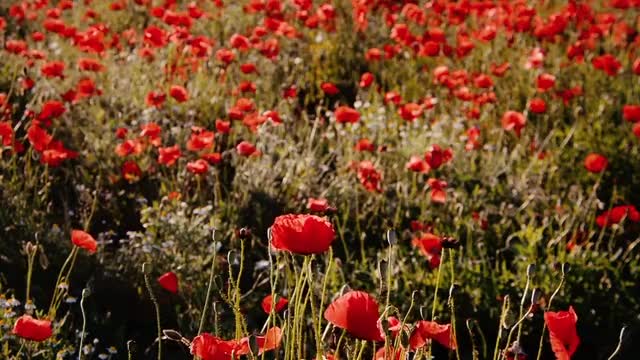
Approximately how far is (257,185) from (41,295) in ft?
3.43

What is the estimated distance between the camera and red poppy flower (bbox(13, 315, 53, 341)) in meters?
1.80

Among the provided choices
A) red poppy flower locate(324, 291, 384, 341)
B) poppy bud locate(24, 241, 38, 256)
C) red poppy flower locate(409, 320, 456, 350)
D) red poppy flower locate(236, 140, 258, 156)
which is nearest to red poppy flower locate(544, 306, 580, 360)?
red poppy flower locate(409, 320, 456, 350)

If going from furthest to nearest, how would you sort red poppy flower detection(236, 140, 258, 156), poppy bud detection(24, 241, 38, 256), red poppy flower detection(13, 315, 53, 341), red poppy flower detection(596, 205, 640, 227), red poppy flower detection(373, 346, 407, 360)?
1. red poppy flower detection(596, 205, 640, 227)
2. red poppy flower detection(236, 140, 258, 156)
3. poppy bud detection(24, 241, 38, 256)
4. red poppy flower detection(13, 315, 53, 341)
5. red poppy flower detection(373, 346, 407, 360)

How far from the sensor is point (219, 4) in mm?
5066

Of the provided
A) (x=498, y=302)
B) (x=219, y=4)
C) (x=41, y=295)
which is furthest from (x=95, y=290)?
(x=219, y=4)

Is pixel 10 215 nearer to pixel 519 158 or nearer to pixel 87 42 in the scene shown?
pixel 87 42

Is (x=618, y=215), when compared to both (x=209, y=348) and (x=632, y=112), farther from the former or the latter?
(x=209, y=348)

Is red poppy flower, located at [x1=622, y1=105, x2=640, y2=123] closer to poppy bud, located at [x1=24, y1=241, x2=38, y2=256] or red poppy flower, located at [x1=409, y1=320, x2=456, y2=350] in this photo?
red poppy flower, located at [x1=409, y1=320, x2=456, y2=350]

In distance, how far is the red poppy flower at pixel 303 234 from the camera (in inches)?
59.8

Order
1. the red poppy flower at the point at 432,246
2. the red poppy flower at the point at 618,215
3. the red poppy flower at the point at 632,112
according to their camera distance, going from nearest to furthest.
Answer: the red poppy flower at the point at 432,246 < the red poppy flower at the point at 618,215 < the red poppy flower at the point at 632,112

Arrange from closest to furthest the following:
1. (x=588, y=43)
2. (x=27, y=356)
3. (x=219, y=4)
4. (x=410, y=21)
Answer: (x=27, y=356) → (x=219, y=4) → (x=588, y=43) → (x=410, y=21)

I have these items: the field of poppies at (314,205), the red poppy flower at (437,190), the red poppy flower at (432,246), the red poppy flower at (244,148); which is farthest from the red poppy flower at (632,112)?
the red poppy flower at (244,148)

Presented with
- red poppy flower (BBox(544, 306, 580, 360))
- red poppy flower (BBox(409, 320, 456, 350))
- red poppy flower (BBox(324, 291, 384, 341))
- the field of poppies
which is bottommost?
the field of poppies

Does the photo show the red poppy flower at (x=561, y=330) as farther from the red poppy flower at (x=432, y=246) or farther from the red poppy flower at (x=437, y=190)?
the red poppy flower at (x=437, y=190)
